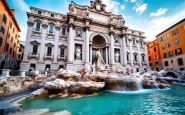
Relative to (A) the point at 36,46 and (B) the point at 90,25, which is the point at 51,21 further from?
(B) the point at 90,25

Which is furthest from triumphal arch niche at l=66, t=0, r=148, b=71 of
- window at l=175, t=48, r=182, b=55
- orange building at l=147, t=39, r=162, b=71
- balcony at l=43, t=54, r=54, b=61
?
window at l=175, t=48, r=182, b=55

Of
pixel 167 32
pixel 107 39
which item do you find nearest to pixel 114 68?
pixel 107 39

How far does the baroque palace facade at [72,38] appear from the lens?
15250 millimetres

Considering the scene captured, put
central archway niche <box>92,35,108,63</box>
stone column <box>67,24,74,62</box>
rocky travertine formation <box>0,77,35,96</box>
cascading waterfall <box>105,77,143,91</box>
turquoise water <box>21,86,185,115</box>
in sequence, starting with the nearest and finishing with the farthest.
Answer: turquoise water <box>21,86,185,115</box> → rocky travertine formation <box>0,77,35,96</box> → cascading waterfall <box>105,77,143,91</box> → stone column <box>67,24,74,62</box> → central archway niche <box>92,35,108,63</box>

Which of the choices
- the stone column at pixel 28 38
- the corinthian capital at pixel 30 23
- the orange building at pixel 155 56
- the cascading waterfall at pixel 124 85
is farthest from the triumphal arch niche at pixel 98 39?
the cascading waterfall at pixel 124 85

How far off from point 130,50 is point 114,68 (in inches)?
351

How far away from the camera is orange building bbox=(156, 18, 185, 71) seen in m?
20.0

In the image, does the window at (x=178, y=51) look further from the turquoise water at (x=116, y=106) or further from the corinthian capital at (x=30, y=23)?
the corinthian capital at (x=30, y=23)

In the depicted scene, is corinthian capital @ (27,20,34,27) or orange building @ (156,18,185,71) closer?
corinthian capital @ (27,20,34,27)

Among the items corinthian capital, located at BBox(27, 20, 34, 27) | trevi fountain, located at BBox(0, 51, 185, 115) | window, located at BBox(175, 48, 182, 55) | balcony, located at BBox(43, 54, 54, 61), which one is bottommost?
trevi fountain, located at BBox(0, 51, 185, 115)

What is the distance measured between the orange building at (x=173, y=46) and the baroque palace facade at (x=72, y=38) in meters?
8.56

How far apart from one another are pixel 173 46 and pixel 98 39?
19404 mm

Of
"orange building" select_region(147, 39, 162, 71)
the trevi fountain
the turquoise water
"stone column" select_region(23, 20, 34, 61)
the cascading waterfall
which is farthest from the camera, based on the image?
"orange building" select_region(147, 39, 162, 71)

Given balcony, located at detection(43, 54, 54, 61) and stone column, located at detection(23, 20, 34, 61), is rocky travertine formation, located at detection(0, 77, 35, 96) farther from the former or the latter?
stone column, located at detection(23, 20, 34, 61)
